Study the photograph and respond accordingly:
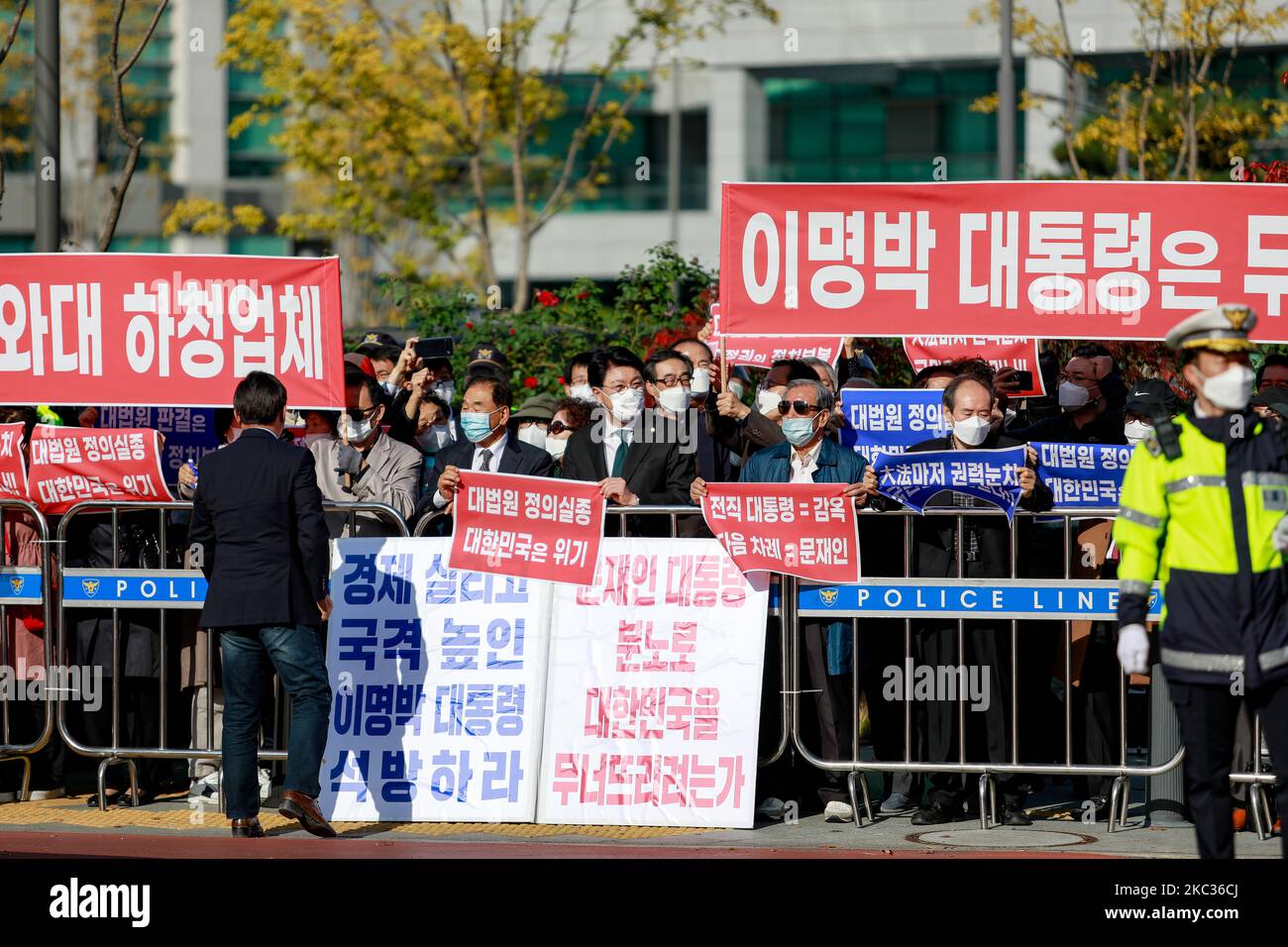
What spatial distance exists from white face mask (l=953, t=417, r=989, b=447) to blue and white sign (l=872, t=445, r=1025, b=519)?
312mm

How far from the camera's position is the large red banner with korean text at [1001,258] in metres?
9.88

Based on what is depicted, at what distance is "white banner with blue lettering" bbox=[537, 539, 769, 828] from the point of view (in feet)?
31.2

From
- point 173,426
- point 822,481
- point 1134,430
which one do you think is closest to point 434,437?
point 173,426

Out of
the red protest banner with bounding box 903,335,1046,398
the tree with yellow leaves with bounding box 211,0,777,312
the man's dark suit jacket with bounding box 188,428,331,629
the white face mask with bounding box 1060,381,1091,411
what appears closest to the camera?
the man's dark suit jacket with bounding box 188,428,331,629

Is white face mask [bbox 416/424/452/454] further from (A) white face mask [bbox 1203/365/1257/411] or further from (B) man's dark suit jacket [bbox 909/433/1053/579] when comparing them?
(A) white face mask [bbox 1203/365/1257/411]

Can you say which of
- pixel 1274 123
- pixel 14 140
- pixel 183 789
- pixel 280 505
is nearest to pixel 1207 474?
pixel 280 505

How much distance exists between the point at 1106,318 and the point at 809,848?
313 cm

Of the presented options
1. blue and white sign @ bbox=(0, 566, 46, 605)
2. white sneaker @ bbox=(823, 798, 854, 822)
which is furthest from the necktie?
blue and white sign @ bbox=(0, 566, 46, 605)

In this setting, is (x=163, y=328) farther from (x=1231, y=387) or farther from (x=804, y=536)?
(x=1231, y=387)

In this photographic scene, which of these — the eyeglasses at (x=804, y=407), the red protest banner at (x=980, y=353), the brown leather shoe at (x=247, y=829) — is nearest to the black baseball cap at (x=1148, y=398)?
the eyeglasses at (x=804, y=407)

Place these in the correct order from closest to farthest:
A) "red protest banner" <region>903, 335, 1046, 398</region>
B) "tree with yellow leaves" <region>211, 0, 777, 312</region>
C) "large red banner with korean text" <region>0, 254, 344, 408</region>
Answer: "large red banner with korean text" <region>0, 254, 344, 408</region>
"red protest banner" <region>903, 335, 1046, 398</region>
"tree with yellow leaves" <region>211, 0, 777, 312</region>

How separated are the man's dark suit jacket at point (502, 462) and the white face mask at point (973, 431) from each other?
223 cm

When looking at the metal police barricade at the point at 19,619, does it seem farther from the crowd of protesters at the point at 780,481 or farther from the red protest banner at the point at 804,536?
the red protest banner at the point at 804,536

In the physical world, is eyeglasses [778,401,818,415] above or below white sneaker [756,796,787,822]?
above
